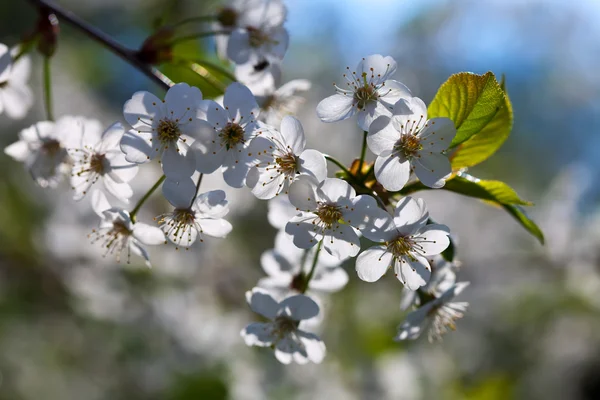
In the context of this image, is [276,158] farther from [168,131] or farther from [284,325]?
[284,325]

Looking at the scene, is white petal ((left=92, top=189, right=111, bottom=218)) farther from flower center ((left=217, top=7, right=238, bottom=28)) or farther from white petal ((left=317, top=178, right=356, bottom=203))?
flower center ((left=217, top=7, right=238, bottom=28))

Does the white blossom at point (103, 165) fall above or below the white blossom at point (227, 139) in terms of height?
above

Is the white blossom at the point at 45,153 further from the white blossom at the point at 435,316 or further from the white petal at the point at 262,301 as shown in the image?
the white blossom at the point at 435,316

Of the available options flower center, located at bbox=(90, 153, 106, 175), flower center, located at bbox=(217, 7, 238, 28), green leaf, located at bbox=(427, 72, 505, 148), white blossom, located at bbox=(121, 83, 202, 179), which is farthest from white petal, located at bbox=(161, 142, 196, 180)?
flower center, located at bbox=(217, 7, 238, 28)

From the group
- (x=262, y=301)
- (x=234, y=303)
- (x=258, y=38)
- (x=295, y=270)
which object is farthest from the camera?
(x=234, y=303)

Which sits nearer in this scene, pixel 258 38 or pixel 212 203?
pixel 212 203

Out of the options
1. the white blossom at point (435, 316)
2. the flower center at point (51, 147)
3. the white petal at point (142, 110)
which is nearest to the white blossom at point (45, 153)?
the flower center at point (51, 147)

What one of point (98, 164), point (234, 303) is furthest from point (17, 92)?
point (234, 303)
